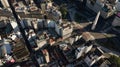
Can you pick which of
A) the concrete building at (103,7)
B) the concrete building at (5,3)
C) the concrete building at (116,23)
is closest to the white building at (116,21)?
the concrete building at (116,23)

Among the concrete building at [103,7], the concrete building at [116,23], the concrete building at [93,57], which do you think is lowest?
the concrete building at [93,57]

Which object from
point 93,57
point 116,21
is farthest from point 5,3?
point 116,21

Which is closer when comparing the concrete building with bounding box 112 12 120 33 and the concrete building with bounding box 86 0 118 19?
the concrete building with bounding box 112 12 120 33

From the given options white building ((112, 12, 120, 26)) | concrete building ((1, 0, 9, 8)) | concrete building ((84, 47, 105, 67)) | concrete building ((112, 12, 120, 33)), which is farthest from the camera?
concrete building ((1, 0, 9, 8))

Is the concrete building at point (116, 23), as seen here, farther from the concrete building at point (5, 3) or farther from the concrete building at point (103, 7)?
the concrete building at point (5, 3)

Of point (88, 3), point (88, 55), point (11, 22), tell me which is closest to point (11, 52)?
point (11, 22)

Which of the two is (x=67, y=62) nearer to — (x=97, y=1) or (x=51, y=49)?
(x=51, y=49)

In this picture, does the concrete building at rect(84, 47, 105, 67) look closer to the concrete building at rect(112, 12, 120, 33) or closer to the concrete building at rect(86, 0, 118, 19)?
the concrete building at rect(112, 12, 120, 33)

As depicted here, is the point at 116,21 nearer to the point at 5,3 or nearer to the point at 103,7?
the point at 103,7

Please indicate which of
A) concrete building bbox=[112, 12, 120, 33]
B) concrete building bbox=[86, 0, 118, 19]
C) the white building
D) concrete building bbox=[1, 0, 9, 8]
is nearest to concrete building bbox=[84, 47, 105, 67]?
concrete building bbox=[112, 12, 120, 33]
